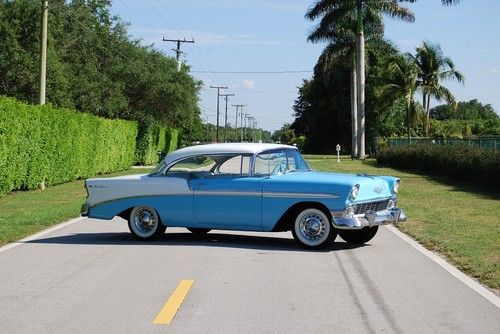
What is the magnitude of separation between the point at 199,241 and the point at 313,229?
6.76 feet

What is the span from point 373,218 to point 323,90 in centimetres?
7209

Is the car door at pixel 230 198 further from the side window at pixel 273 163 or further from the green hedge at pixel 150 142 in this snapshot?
the green hedge at pixel 150 142

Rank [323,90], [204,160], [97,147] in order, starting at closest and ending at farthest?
[204,160] < [97,147] < [323,90]

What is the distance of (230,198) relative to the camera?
433 inches

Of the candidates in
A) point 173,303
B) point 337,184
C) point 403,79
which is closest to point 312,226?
point 337,184

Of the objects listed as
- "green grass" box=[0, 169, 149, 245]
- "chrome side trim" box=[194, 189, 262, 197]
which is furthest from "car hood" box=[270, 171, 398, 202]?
"green grass" box=[0, 169, 149, 245]

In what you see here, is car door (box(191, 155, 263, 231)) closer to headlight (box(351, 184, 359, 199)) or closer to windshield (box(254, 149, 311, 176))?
windshield (box(254, 149, 311, 176))

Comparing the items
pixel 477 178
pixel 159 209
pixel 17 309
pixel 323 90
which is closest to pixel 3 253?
pixel 159 209

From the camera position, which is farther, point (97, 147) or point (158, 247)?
point (97, 147)

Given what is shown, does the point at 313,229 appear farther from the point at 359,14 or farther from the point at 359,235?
the point at 359,14

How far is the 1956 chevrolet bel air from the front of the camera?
10.5 meters

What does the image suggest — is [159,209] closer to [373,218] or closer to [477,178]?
[373,218]

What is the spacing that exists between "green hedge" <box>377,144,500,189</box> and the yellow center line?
1785 cm

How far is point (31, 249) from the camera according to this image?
35.7 ft
